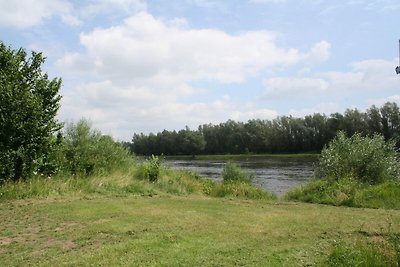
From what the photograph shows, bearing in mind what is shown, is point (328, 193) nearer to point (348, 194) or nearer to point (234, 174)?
point (348, 194)

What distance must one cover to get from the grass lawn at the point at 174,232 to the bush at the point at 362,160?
8166mm

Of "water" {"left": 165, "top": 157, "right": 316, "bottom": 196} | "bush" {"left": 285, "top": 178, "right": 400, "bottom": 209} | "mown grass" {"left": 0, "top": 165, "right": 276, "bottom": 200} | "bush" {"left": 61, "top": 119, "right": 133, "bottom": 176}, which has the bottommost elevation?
"water" {"left": 165, "top": 157, "right": 316, "bottom": 196}

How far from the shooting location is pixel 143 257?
7.05m

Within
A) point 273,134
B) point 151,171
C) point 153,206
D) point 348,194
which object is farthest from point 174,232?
point 273,134

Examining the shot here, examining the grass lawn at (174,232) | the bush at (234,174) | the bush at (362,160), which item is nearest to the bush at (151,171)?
the bush at (234,174)

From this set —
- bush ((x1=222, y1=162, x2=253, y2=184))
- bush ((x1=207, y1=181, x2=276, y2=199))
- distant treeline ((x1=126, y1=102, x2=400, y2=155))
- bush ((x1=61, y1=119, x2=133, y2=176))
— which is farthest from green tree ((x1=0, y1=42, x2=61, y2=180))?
distant treeline ((x1=126, y1=102, x2=400, y2=155))

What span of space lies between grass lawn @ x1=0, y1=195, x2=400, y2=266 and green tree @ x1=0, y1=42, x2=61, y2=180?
310cm

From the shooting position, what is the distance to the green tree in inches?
618

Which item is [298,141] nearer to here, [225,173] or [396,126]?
[396,126]

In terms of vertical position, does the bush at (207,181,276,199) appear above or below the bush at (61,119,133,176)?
below

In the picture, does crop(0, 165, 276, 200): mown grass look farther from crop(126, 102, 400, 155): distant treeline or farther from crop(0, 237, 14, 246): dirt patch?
crop(126, 102, 400, 155): distant treeline

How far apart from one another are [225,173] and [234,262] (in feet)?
53.0

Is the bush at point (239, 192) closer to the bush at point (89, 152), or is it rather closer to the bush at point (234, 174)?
the bush at point (234, 174)

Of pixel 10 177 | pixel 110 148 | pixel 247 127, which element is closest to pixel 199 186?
pixel 110 148
